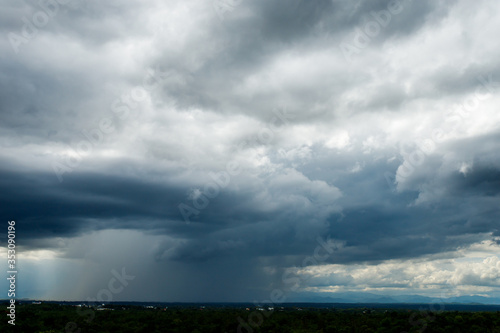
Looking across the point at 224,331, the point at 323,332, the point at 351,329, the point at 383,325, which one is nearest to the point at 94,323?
the point at 224,331

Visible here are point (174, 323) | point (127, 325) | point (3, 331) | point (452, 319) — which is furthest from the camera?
point (174, 323)

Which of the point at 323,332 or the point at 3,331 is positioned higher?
the point at 3,331

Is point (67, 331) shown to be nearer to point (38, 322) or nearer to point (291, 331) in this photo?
point (38, 322)

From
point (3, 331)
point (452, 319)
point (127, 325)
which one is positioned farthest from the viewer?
point (127, 325)

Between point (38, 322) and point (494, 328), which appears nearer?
point (494, 328)

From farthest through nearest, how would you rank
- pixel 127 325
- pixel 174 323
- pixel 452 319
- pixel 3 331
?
pixel 174 323 < pixel 127 325 < pixel 452 319 < pixel 3 331

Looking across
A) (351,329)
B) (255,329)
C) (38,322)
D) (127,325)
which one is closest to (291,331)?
(255,329)

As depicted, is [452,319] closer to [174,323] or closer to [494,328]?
[494,328]

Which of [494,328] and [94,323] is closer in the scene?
[494,328]
